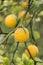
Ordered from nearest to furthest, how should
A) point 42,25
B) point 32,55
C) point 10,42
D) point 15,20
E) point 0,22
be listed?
point 32,55 → point 15,20 → point 10,42 → point 0,22 → point 42,25

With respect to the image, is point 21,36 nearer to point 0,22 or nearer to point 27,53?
point 27,53

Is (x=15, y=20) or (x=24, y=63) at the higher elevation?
(x=15, y=20)

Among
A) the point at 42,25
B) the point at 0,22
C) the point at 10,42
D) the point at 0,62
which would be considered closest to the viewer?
the point at 0,62

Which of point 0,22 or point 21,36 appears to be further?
point 0,22

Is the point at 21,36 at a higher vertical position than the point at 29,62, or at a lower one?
higher

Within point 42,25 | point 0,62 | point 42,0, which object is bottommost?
point 42,25

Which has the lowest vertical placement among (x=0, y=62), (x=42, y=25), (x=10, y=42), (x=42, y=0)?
(x=42, y=25)

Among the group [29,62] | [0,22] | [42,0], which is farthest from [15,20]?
[0,22]

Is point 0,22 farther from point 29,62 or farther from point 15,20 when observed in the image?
point 29,62

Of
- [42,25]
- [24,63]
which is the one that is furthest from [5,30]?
[42,25]
